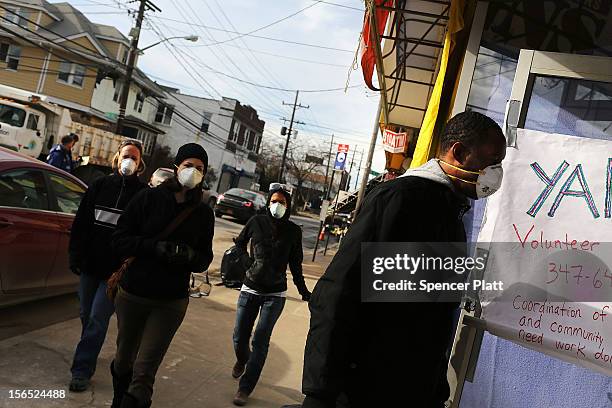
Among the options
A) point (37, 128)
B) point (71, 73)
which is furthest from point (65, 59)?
point (37, 128)

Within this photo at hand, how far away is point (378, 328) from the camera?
165cm

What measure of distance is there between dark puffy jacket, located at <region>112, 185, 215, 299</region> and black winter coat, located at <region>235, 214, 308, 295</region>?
93 cm

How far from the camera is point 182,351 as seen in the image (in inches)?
195

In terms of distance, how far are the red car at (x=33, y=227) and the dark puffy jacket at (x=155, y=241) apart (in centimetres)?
180

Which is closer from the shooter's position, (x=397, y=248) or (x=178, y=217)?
(x=397, y=248)

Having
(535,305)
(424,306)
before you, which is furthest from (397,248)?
(535,305)

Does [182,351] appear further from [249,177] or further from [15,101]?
[249,177]

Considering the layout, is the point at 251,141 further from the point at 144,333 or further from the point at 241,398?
the point at 144,333

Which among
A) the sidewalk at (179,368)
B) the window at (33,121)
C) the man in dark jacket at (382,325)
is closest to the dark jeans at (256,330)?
the sidewalk at (179,368)

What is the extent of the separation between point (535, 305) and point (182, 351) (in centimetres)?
347

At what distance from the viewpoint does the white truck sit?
47.9ft

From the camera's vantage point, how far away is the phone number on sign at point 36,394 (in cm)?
337

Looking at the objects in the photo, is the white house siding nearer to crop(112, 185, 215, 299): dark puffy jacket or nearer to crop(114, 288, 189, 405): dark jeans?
crop(112, 185, 215, 299): dark puffy jacket

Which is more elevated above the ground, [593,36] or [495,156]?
[593,36]
